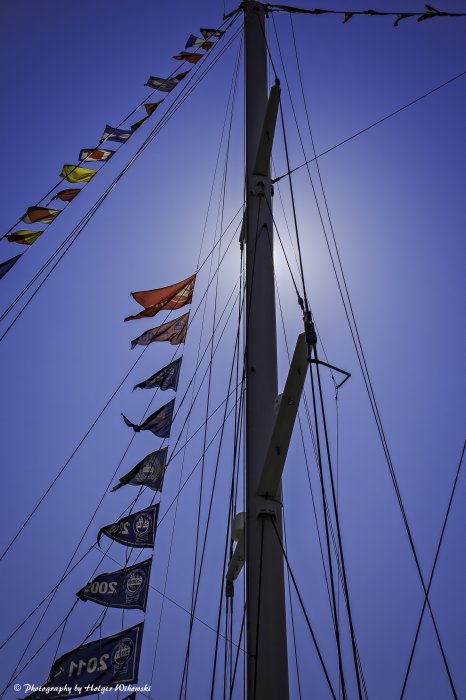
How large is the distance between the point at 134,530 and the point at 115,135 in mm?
6743

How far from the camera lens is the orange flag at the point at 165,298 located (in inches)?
400

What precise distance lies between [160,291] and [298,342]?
589 centimetres

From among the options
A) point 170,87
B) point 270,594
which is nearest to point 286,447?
point 270,594

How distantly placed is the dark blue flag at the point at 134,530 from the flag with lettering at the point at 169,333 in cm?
324

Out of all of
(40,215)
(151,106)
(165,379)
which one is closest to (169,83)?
(151,106)

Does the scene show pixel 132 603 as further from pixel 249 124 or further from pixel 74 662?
pixel 249 124

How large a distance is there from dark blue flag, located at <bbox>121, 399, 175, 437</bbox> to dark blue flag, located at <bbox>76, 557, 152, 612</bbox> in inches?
86.6

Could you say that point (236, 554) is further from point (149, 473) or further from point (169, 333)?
point (169, 333)

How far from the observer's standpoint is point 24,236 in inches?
321

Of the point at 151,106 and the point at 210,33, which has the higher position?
the point at 210,33

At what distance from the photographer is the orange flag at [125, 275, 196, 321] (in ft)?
33.3

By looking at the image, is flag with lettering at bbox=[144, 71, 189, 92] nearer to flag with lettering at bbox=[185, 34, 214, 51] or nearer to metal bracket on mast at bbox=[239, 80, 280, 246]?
flag with lettering at bbox=[185, 34, 214, 51]

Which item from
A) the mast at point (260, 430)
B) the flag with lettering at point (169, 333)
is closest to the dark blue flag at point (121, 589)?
the mast at point (260, 430)

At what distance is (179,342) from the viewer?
9805 millimetres
